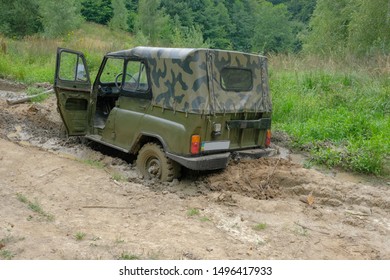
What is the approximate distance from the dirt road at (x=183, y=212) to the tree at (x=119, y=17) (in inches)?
1955

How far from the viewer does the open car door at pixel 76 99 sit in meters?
7.00

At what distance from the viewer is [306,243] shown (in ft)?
13.6

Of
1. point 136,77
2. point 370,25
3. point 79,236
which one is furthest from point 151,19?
point 79,236

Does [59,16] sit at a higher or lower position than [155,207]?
higher

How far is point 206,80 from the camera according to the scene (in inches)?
217

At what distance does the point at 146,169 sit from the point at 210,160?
1149 millimetres

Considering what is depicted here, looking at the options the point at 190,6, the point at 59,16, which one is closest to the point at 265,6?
the point at 190,6

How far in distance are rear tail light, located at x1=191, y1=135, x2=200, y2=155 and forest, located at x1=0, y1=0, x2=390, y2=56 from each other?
7494 mm

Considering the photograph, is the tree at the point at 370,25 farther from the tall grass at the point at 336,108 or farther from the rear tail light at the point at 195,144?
the rear tail light at the point at 195,144

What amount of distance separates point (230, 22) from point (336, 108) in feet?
203

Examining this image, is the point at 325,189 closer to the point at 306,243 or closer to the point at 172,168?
the point at 306,243

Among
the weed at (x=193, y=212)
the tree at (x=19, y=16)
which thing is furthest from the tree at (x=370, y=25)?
the tree at (x=19, y=16)

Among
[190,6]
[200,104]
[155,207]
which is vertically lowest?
[155,207]

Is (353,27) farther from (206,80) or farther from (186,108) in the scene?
(186,108)
